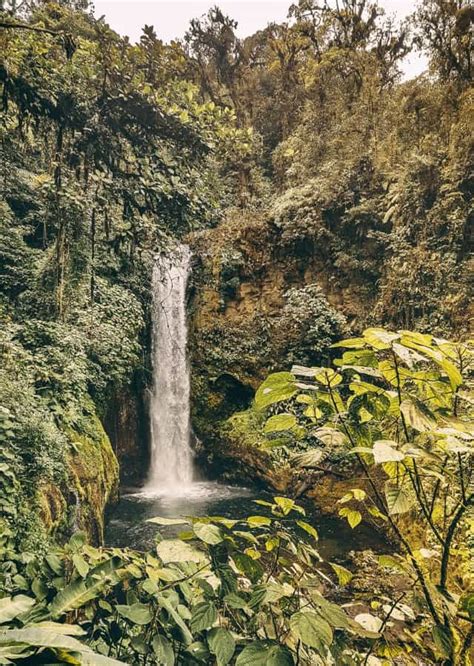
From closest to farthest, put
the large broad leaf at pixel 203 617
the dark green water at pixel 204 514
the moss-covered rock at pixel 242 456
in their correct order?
the large broad leaf at pixel 203 617 < the dark green water at pixel 204 514 < the moss-covered rock at pixel 242 456

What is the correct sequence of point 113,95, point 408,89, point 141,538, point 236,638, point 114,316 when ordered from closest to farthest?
point 236,638
point 113,95
point 141,538
point 114,316
point 408,89

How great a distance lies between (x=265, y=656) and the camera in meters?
0.87

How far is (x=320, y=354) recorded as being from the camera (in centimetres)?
1069

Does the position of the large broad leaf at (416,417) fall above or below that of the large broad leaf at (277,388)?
below

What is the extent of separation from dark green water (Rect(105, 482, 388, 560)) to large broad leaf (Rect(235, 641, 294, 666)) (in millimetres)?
4751

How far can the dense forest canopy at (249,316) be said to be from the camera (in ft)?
3.46

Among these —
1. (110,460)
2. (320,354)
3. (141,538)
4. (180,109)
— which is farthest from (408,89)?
(141,538)

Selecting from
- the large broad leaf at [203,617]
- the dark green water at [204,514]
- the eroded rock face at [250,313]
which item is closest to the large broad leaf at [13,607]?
the large broad leaf at [203,617]

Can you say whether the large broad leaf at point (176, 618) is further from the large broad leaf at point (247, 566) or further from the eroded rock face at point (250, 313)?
the eroded rock face at point (250, 313)

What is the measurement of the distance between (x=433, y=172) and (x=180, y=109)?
7.91 m

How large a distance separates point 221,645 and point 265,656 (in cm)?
13

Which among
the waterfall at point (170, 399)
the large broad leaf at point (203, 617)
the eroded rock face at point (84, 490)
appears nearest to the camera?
the large broad leaf at point (203, 617)

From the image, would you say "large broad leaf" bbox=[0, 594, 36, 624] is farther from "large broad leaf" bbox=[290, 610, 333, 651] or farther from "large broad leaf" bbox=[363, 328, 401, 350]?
"large broad leaf" bbox=[363, 328, 401, 350]

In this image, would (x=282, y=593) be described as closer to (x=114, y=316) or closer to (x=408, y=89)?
(x=114, y=316)
